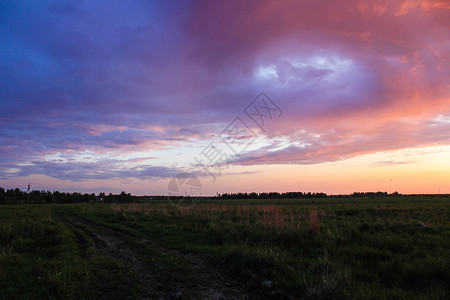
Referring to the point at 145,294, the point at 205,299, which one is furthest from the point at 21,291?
the point at 205,299

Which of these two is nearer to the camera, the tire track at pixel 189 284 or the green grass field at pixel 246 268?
the green grass field at pixel 246 268

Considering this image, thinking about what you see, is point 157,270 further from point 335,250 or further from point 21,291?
point 335,250

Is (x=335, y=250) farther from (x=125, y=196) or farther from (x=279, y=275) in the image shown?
(x=125, y=196)

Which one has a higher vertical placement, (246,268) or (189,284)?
(246,268)

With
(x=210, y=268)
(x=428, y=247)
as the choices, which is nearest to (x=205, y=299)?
(x=210, y=268)

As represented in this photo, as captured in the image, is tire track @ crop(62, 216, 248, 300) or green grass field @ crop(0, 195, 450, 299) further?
tire track @ crop(62, 216, 248, 300)

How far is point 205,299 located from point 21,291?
441 cm

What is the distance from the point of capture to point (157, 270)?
759 cm

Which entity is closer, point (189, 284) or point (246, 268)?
point (189, 284)

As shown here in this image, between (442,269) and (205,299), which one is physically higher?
(442,269)

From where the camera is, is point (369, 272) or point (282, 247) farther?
point (282, 247)

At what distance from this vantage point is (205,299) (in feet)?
18.6

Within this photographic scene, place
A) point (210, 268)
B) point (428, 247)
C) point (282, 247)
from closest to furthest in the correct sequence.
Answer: point (210, 268)
point (428, 247)
point (282, 247)

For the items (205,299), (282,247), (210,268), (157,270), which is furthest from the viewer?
(282,247)
